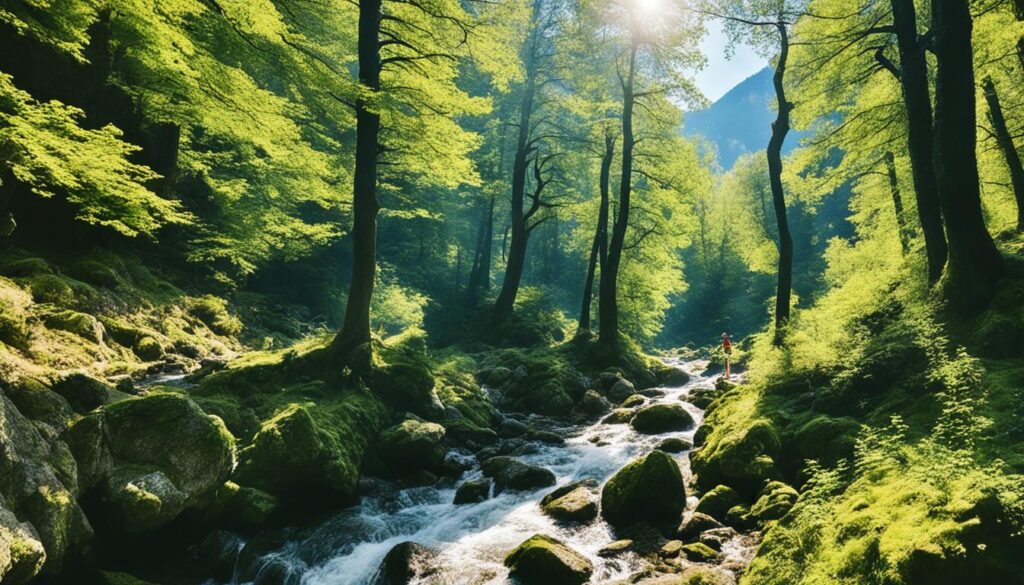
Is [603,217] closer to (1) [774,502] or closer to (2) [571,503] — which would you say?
(2) [571,503]

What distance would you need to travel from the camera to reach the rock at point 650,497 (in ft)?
26.0

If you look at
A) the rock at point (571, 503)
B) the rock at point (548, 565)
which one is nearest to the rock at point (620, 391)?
the rock at point (571, 503)

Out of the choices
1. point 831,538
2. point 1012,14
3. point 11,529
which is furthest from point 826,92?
point 11,529

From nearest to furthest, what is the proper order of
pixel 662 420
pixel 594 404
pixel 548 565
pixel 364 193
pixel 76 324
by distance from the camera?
pixel 548 565 → pixel 76 324 → pixel 364 193 → pixel 662 420 → pixel 594 404

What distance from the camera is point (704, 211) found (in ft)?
203

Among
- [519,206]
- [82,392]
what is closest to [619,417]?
[82,392]

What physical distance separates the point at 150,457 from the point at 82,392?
1286mm

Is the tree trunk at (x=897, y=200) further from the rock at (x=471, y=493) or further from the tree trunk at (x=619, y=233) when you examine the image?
the rock at (x=471, y=493)

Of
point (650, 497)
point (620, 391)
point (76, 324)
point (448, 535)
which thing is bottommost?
point (448, 535)

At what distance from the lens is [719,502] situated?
7.86m

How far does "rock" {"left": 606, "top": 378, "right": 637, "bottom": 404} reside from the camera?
58.8 ft

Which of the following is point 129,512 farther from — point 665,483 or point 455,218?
point 455,218

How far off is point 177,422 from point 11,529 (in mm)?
2777

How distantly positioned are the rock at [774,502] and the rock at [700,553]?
0.96m
